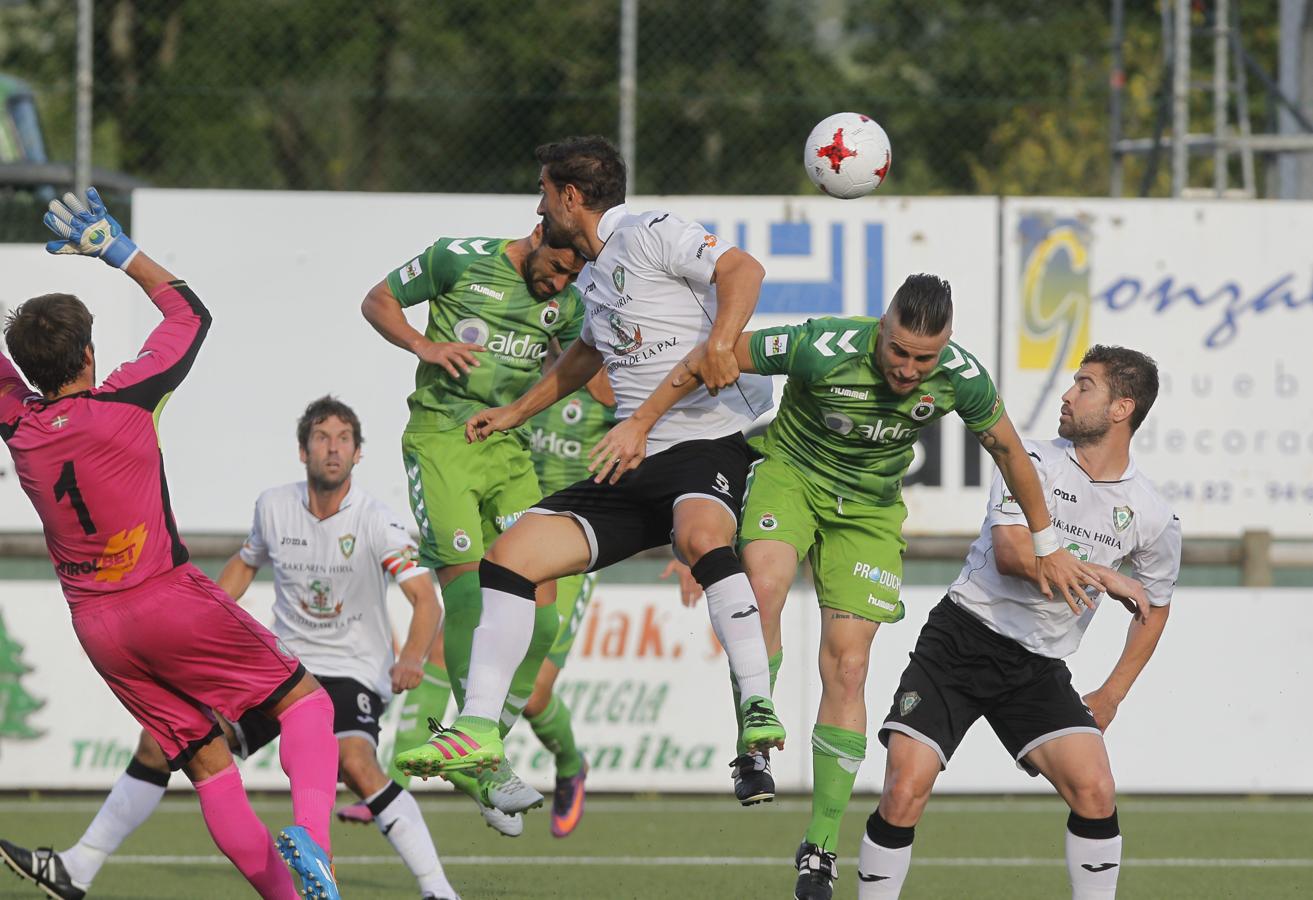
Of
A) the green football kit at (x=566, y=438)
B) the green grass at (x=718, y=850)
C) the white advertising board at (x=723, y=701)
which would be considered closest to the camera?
the green grass at (x=718, y=850)

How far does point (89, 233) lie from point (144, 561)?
1.11m

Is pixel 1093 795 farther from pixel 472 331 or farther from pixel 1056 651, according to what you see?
pixel 472 331

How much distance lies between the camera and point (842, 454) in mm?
7031

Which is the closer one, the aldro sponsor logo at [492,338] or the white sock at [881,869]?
the white sock at [881,869]

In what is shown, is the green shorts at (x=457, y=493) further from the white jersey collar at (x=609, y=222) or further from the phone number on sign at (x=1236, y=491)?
the phone number on sign at (x=1236, y=491)

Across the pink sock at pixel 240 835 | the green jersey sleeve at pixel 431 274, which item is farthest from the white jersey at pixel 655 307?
the pink sock at pixel 240 835

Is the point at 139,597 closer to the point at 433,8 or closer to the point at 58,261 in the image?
the point at 58,261

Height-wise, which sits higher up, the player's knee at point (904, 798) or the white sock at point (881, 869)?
the player's knee at point (904, 798)

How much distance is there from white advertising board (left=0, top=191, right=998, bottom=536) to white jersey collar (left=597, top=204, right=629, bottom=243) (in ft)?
15.9

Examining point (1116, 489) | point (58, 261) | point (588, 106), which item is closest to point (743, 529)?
point (1116, 489)

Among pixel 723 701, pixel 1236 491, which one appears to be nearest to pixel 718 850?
pixel 723 701

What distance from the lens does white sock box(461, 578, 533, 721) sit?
263 inches

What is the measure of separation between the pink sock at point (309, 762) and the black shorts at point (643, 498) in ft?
3.70

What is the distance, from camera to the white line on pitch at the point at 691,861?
9.05 meters
